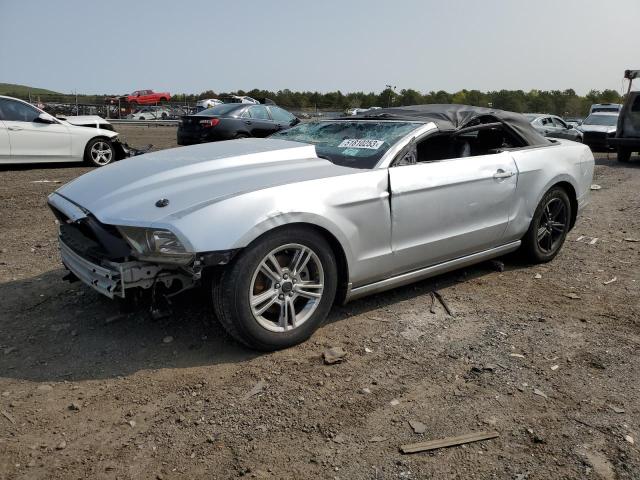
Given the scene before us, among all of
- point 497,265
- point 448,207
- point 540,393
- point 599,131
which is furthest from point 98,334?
point 599,131

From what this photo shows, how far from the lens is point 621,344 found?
355 cm

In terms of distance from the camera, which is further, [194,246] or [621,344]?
[621,344]

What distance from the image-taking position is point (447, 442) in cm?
248

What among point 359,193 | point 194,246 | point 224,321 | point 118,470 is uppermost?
point 359,193

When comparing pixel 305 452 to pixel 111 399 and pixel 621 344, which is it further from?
pixel 621 344

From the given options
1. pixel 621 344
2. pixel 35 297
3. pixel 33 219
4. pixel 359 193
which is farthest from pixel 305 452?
pixel 33 219

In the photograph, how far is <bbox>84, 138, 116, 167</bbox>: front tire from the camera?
34.8 feet

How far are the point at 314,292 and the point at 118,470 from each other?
152cm

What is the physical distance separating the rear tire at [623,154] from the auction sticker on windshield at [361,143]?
535 inches

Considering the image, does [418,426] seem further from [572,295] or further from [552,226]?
[552,226]

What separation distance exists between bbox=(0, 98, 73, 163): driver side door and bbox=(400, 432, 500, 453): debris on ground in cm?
976

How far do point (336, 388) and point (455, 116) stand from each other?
256cm

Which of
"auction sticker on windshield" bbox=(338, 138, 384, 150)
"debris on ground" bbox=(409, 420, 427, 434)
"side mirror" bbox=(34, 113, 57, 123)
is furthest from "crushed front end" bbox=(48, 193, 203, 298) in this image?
"side mirror" bbox=(34, 113, 57, 123)

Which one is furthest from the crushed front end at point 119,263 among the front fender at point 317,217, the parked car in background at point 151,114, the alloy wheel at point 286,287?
the parked car in background at point 151,114
